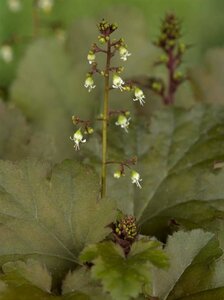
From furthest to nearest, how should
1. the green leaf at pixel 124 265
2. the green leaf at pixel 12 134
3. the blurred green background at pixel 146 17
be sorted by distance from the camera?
the blurred green background at pixel 146 17
the green leaf at pixel 12 134
the green leaf at pixel 124 265

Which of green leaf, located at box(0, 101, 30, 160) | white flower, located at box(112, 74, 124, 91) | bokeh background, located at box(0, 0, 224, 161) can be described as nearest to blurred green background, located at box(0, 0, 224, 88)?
bokeh background, located at box(0, 0, 224, 161)

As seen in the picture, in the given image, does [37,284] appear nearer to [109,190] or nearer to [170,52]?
[109,190]

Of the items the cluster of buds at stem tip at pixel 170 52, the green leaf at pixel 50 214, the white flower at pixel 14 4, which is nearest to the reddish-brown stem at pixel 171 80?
the cluster of buds at stem tip at pixel 170 52

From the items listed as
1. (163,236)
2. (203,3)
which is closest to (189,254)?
(163,236)

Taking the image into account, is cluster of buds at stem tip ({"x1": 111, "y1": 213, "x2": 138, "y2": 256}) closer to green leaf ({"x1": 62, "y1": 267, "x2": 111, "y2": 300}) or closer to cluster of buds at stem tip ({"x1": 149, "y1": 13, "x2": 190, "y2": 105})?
green leaf ({"x1": 62, "y1": 267, "x2": 111, "y2": 300})

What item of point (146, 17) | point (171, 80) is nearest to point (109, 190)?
point (171, 80)

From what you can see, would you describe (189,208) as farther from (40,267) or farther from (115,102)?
(115,102)

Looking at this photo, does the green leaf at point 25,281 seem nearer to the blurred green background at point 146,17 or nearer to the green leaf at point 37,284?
the green leaf at point 37,284
